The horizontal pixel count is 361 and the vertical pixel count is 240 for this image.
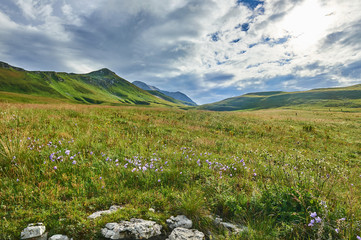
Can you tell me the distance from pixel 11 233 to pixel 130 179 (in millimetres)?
2193

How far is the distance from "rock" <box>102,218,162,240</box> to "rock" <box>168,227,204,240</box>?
0.94 ft

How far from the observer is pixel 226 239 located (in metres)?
2.60

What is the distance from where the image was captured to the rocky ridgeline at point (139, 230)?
252 cm

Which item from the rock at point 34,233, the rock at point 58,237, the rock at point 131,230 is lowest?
the rock at point 131,230

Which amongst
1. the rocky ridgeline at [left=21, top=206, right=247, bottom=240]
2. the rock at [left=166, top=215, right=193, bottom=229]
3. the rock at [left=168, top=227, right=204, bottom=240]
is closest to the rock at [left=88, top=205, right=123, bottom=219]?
the rocky ridgeline at [left=21, top=206, right=247, bottom=240]

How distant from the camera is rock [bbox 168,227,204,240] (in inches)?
108

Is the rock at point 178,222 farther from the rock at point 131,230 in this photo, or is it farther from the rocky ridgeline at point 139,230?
the rock at point 131,230

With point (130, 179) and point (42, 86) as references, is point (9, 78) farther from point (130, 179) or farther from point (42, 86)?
point (130, 179)

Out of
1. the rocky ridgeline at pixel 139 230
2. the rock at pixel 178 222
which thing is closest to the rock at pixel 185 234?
the rocky ridgeline at pixel 139 230

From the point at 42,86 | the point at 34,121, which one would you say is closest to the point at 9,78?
the point at 42,86

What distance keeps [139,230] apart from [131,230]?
0.45 feet

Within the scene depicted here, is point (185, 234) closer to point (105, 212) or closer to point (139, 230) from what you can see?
point (139, 230)

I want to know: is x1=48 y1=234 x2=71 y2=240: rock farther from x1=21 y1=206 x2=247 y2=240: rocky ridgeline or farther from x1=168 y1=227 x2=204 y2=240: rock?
x1=168 y1=227 x2=204 y2=240: rock

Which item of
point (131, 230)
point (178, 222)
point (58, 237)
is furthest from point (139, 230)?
point (58, 237)
